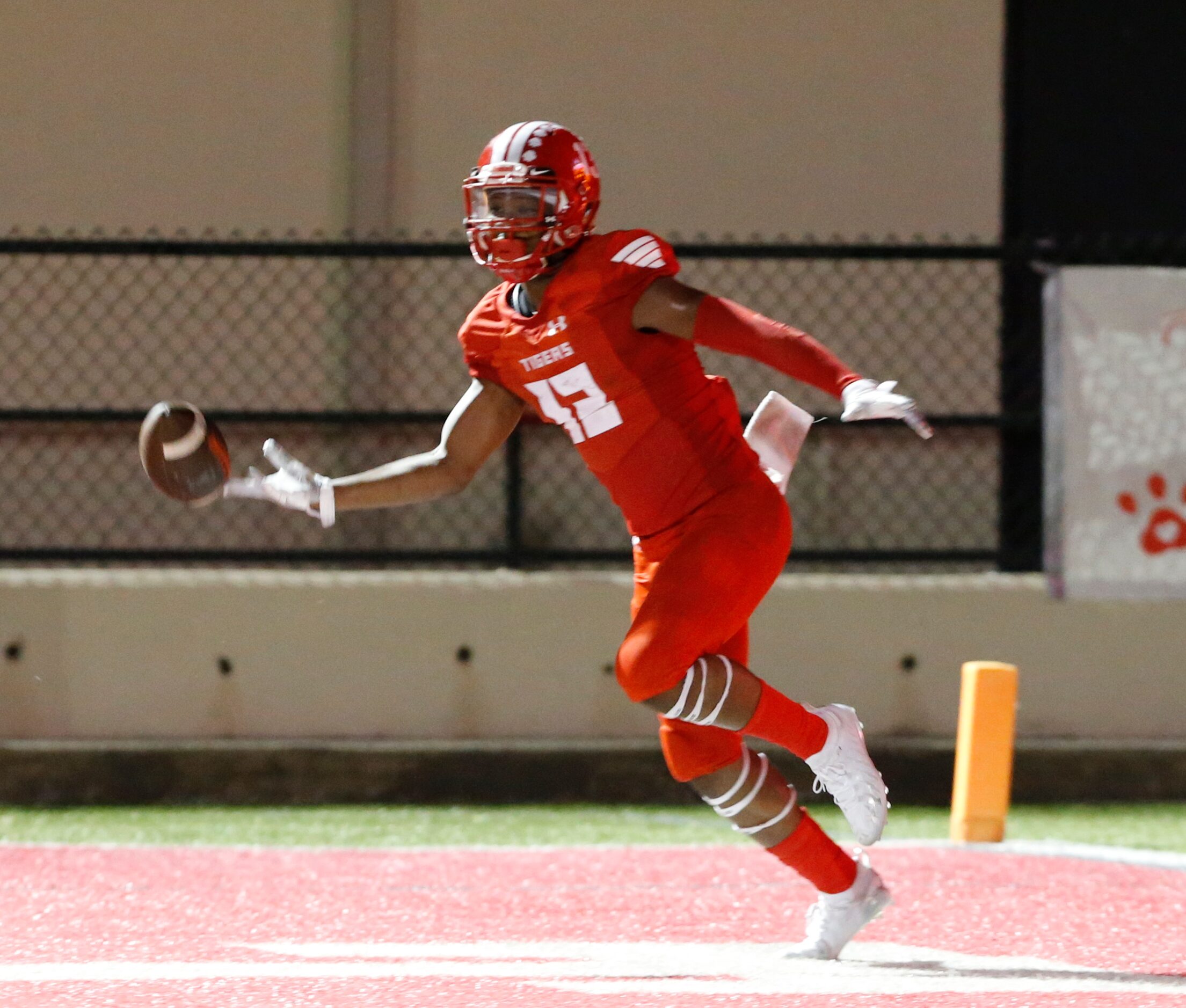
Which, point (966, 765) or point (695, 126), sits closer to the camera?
point (966, 765)

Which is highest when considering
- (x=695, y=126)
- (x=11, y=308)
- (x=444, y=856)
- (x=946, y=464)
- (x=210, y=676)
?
(x=695, y=126)

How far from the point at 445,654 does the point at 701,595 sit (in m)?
3.68

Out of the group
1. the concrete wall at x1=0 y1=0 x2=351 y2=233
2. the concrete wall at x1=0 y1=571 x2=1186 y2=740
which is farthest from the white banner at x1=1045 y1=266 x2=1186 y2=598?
the concrete wall at x1=0 y1=0 x2=351 y2=233

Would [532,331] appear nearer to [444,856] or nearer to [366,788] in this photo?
[444,856]

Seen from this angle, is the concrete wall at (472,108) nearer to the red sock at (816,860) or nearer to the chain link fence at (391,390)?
the chain link fence at (391,390)

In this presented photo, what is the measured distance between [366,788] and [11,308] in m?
2.99

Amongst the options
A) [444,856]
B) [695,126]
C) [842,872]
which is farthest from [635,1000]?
[695,126]

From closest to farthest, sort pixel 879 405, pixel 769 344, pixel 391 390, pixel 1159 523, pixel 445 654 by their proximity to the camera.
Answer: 1. pixel 879 405
2. pixel 769 344
3. pixel 445 654
4. pixel 1159 523
5. pixel 391 390

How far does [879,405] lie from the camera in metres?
4.55

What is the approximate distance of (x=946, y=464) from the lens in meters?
9.84

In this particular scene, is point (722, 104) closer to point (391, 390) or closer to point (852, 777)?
point (391, 390)

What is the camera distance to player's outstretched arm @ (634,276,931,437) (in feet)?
15.0

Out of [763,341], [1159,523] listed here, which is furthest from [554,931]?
[1159,523]

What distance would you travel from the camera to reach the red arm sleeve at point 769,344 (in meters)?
4.85
